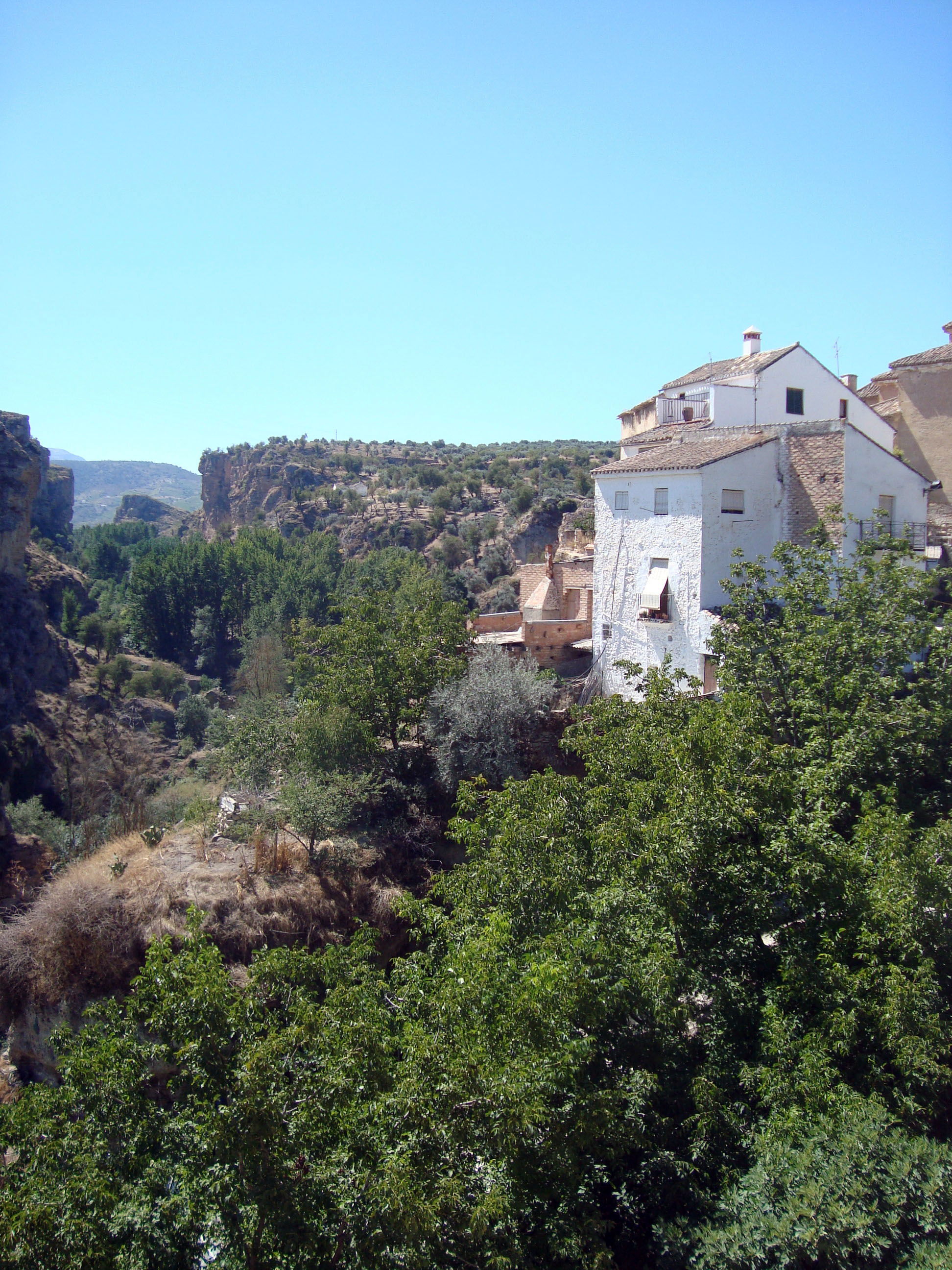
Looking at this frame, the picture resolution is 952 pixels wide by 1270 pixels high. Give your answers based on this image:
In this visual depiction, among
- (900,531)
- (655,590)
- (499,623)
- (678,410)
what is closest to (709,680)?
(655,590)

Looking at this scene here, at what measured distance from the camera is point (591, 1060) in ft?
30.6

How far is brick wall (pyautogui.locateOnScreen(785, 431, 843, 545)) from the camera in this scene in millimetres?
21562

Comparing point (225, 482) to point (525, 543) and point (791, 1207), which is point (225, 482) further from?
point (791, 1207)

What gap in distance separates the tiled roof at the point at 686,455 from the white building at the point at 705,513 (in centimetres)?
5

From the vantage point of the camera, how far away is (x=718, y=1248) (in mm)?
8492

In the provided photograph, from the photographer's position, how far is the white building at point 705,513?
71.3 feet

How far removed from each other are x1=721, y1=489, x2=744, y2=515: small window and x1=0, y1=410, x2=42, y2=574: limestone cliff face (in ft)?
149

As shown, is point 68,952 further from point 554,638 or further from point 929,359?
point 929,359

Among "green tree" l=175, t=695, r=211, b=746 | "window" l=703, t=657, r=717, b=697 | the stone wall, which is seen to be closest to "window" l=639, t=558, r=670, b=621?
"window" l=703, t=657, r=717, b=697

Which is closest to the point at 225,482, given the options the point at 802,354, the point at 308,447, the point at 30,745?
the point at 308,447

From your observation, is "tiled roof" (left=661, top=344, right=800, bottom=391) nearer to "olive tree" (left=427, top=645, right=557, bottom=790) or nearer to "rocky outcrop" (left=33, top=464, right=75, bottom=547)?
"olive tree" (left=427, top=645, right=557, bottom=790)

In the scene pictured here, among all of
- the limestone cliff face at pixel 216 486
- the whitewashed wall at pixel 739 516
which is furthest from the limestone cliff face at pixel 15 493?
the limestone cliff face at pixel 216 486

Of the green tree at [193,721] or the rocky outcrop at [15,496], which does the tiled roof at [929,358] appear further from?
the rocky outcrop at [15,496]

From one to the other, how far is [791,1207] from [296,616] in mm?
49082
